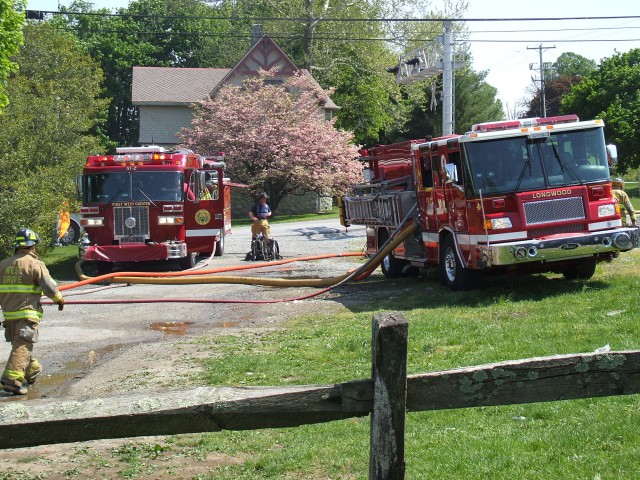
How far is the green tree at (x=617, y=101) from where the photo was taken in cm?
4642

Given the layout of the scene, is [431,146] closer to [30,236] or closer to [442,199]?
[442,199]

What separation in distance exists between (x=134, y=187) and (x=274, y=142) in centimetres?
2093

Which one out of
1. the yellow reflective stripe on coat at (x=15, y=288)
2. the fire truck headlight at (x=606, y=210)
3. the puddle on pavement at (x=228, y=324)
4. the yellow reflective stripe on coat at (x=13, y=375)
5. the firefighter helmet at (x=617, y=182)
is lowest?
the puddle on pavement at (x=228, y=324)

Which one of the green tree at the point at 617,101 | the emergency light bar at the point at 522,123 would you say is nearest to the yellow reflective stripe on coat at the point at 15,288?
the emergency light bar at the point at 522,123

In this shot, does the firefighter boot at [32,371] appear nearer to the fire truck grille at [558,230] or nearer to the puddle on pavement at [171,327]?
the puddle on pavement at [171,327]

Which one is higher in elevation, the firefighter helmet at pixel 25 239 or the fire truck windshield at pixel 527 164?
the fire truck windshield at pixel 527 164

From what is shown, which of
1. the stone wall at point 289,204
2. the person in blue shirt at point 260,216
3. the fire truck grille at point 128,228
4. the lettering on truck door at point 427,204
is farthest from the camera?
the stone wall at point 289,204

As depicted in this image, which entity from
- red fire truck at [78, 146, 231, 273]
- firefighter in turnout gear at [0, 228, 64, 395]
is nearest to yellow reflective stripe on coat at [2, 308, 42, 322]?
firefighter in turnout gear at [0, 228, 64, 395]

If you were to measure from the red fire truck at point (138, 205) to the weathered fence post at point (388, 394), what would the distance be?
17.3 metres

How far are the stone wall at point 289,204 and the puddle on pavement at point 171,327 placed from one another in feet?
109

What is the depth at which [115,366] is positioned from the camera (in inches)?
425

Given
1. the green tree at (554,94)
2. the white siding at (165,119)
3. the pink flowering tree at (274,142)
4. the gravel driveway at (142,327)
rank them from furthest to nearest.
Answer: the green tree at (554,94) → the white siding at (165,119) → the pink flowering tree at (274,142) → the gravel driveway at (142,327)

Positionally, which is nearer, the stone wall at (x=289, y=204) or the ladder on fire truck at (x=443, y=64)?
the ladder on fire truck at (x=443, y=64)

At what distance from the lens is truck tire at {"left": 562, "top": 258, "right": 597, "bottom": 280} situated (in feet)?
49.1
